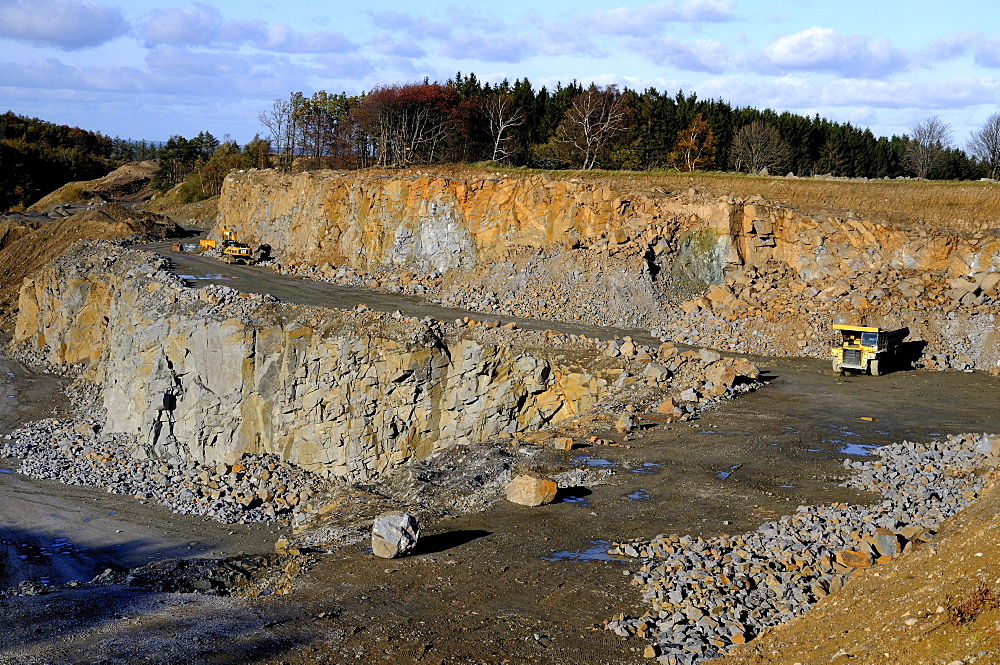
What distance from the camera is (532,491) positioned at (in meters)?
13.1

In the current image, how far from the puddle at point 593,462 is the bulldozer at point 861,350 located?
10097 mm

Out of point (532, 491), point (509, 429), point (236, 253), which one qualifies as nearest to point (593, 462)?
point (532, 491)

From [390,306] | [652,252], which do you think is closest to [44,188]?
[390,306]

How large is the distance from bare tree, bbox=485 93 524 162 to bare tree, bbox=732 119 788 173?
12.5m

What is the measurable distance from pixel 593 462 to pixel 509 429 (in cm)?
704

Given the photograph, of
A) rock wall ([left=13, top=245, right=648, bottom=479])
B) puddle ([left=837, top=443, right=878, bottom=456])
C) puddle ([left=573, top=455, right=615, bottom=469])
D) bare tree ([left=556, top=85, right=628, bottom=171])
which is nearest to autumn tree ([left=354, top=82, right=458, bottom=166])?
bare tree ([left=556, top=85, right=628, bottom=171])

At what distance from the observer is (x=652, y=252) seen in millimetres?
28484

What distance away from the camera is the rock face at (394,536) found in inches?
441

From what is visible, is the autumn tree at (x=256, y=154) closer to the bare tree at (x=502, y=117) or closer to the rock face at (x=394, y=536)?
the bare tree at (x=502, y=117)

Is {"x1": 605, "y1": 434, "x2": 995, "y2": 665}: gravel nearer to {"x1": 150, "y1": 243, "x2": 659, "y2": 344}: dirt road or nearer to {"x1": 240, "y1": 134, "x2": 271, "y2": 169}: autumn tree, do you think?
{"x1": 150, "y1": 243, "x2": 659, "y2": 344}: dirt road

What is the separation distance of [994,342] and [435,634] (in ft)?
68.2

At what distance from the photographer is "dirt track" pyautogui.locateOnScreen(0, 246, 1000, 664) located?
8.50 metres

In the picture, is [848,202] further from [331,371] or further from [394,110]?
[394,110]

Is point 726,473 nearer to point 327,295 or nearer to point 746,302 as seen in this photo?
point 746,302
